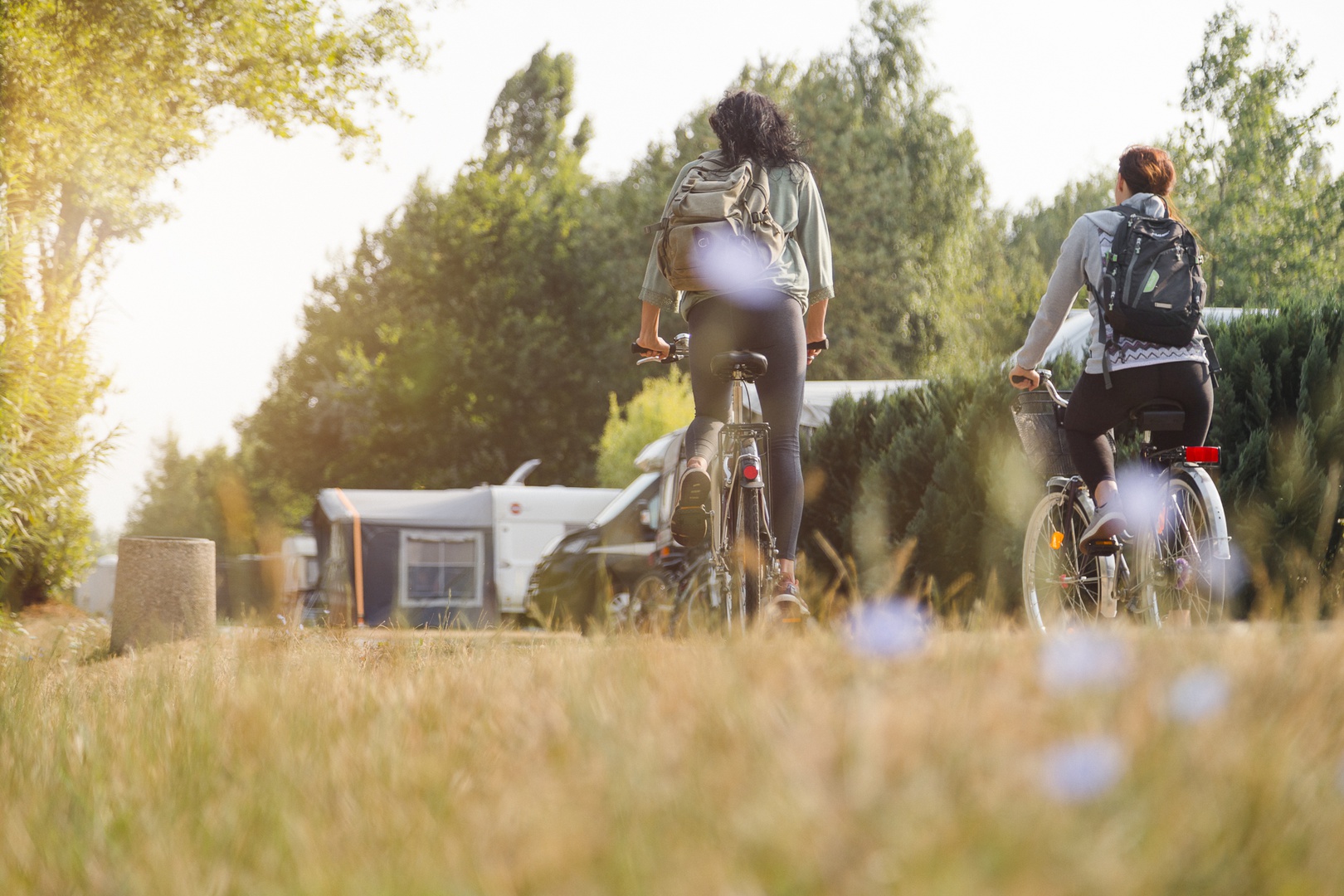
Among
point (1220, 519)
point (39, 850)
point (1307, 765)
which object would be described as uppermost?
point (1220, 519)

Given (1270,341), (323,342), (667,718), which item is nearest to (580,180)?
(323,342)

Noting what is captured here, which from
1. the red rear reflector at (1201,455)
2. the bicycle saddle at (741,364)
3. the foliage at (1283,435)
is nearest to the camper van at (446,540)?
the foliage at (1283,435)

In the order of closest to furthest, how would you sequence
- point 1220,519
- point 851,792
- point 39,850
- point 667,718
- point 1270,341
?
1. point 851,792
2. point 39,850
3. point 667,718
4. point 1220,519
5. point 1270,341

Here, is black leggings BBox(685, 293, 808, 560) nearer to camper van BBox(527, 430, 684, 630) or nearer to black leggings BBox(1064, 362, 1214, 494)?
black leggings BBox(1064, 362, 1214, 494)

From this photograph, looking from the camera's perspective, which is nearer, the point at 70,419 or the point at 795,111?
the point at 70,419

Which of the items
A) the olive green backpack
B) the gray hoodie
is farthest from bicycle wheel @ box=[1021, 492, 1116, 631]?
the olive green backpack

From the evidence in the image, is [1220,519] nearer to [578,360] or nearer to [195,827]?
[195,827]

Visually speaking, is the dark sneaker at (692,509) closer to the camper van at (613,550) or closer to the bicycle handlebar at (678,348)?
the bicycle handlebar at (678,348)

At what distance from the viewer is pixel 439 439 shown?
36.3m

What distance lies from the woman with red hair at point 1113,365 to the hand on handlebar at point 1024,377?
0.59 feet

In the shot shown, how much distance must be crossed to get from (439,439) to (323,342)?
24.6ft

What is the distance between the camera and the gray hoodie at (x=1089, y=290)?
4176 mm

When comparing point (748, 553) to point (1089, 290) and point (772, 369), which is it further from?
point (1089, 290)

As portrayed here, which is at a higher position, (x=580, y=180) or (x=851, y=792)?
(x=580, y=180)
